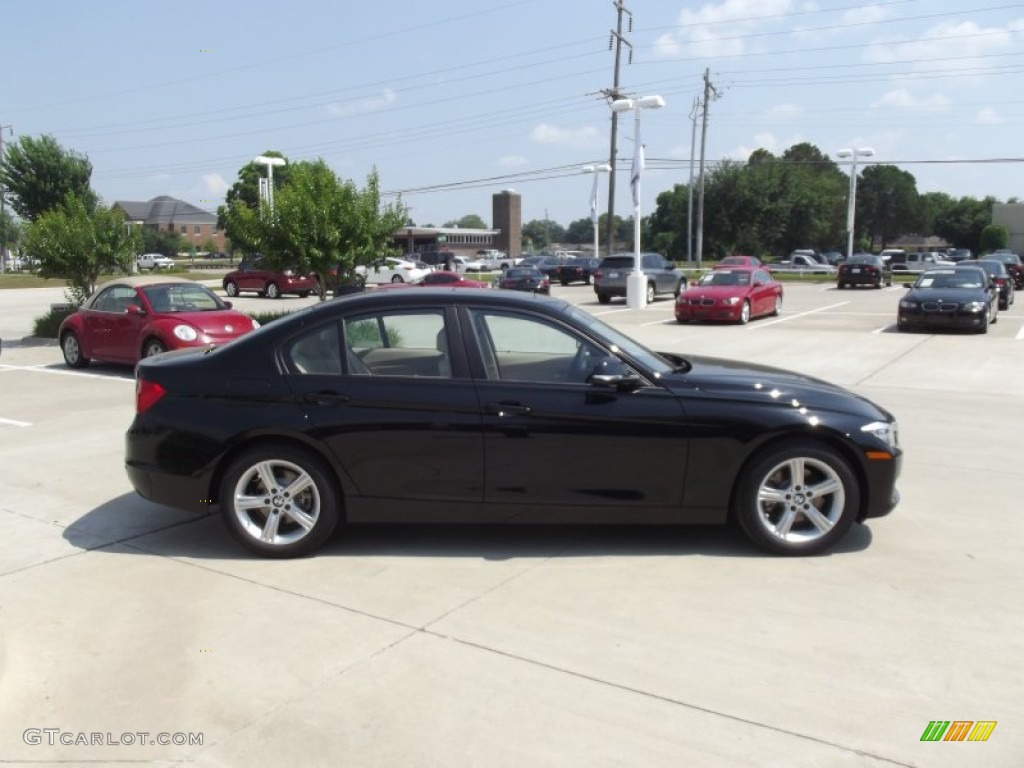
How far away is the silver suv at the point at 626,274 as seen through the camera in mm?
29750

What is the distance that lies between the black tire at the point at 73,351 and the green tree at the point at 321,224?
14.0ft

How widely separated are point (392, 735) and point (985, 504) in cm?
488

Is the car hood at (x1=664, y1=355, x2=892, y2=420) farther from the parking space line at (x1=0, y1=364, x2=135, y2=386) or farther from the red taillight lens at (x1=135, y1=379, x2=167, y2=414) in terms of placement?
the parking space line at (x1=0, y1=364, x2=135, y2=386)

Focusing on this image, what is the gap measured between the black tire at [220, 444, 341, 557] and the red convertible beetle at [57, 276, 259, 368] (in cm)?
760

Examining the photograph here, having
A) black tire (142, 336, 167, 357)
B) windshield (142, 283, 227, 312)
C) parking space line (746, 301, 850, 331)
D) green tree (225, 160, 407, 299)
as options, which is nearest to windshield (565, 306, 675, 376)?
black tire (142, 336, 167, 357)

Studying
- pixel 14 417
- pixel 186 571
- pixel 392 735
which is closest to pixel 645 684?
pixel 392 735

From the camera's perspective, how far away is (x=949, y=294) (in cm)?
1917

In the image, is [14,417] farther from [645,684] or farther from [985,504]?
[985,504]

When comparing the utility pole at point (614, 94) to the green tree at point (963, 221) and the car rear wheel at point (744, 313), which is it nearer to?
the car rear wheel at point (744, 313)

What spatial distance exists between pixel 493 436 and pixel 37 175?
174ft

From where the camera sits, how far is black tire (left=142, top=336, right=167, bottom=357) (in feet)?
41.7

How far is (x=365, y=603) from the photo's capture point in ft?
15.3

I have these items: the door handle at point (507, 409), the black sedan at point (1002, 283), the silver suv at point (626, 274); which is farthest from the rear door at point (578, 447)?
the silver suv at point (626, 274)

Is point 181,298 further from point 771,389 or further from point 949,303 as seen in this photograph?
point 949,303
